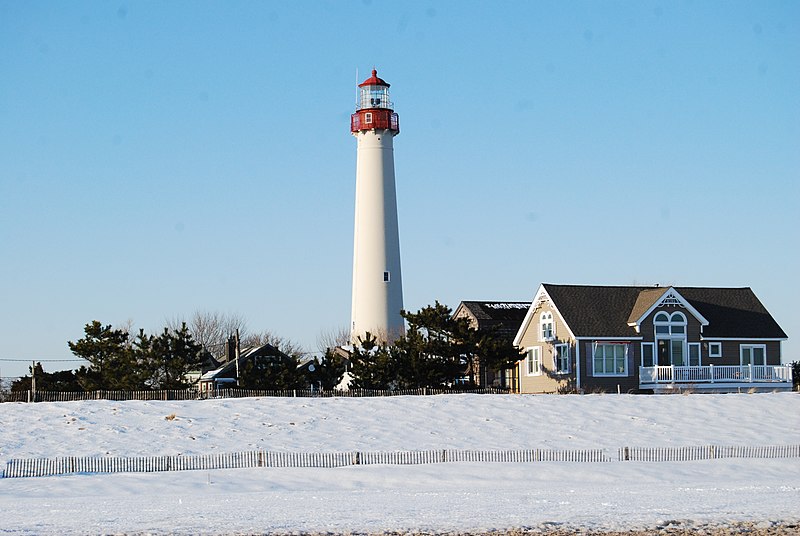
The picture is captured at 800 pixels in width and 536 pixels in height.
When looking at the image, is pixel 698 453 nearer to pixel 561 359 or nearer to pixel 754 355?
pixel 561 359

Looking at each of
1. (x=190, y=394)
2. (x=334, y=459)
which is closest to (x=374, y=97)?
(x=190, y=394)

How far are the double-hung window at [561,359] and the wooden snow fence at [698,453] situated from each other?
20.6 meters

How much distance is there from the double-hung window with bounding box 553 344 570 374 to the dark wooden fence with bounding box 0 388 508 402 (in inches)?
226

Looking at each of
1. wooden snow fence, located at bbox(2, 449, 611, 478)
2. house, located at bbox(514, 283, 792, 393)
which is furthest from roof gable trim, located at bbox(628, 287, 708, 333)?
wooden snow fence, located at bbox(2, 449, 611, 478)

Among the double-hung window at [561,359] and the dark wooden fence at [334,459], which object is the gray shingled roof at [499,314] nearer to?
the double-hung window at [561,359]

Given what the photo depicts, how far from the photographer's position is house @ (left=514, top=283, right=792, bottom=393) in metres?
54.2

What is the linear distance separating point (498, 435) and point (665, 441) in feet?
18.3

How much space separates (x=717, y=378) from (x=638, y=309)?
4881 mm

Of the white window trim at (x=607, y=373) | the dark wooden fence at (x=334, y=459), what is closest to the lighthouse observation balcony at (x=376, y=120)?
the white window trim at (x=607, y=373)

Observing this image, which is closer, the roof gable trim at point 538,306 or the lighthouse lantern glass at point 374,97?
the roof gable trim at point 538,306

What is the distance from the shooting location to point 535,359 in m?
58.0

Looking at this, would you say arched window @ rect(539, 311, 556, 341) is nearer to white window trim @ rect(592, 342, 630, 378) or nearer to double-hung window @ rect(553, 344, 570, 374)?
double-hung window @ rect(553, 344, 570, 374)

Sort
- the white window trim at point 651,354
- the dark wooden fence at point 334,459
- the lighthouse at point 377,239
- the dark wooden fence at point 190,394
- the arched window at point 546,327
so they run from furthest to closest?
1. the lighthouse at point 377,239
2. the arched window at point 546,327
3. the white window trim at point 651,354
4. the dark wooden fence at point 190,394
5. the dark wooden fence at point 334,459

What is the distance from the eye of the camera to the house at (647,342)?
54.2 metres
